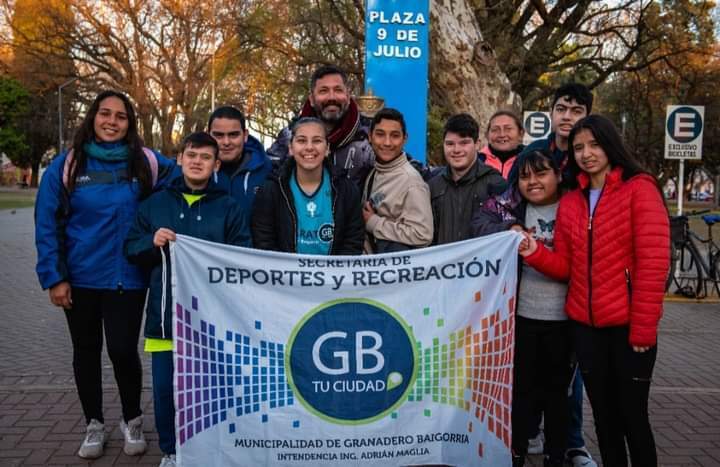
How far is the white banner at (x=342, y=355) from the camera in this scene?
3688 millimetres

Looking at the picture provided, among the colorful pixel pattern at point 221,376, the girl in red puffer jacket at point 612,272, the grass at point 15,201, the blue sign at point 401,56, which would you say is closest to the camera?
the girl in red puffer jacket at point 612,272

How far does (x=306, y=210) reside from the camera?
3947 mm

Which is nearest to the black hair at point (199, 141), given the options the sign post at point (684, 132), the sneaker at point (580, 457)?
the sneaker at point (580, 457)

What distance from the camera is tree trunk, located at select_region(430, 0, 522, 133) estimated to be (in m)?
8.74

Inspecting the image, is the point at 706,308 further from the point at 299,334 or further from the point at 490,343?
the point at 299,334

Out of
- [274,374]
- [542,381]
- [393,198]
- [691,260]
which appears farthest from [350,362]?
[691,260]

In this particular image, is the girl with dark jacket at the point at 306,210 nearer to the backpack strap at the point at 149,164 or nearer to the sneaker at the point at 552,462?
the backpack strap at the point at 149,164

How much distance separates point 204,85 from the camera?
36.5 m

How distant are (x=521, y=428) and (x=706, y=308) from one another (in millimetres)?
7475

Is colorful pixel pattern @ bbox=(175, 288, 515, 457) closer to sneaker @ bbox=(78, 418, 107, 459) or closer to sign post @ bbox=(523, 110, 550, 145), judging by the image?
sneaker @ bbox=(78, 418, 107, 459)

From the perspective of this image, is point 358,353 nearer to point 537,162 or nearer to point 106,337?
point 537,162

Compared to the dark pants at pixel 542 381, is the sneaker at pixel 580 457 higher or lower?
lower

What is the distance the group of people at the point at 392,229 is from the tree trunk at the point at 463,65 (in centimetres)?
466

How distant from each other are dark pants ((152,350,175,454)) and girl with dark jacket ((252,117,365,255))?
2.88ft
